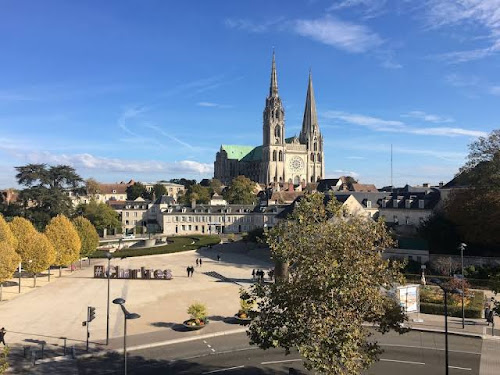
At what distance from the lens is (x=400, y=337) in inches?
1062

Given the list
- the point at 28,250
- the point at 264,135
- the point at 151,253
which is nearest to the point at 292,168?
the point at 264,135

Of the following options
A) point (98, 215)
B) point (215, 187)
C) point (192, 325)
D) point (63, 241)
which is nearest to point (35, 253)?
point (63, 241)

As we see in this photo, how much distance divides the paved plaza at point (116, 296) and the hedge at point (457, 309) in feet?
48.3

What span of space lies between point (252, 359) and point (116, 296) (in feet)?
64.3

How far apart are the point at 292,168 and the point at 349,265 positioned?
7035 inches

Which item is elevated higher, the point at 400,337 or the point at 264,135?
the point at 264,135

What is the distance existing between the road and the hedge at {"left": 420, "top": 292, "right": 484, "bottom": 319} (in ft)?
14.9

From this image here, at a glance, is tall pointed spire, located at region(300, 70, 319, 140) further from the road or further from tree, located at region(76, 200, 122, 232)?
the road

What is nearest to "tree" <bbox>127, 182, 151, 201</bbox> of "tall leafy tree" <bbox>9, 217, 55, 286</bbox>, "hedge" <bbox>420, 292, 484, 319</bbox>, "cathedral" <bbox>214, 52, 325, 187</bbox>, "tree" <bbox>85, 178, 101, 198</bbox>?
"tree" <bbox>85, 178, 101, 198</bbox>

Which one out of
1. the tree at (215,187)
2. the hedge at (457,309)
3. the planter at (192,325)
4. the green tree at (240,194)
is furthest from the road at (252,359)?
the tree at (215,187)

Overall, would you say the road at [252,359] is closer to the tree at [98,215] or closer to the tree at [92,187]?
the tree at [98,215]

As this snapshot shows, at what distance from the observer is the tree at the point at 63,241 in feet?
154

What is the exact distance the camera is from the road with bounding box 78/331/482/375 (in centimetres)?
2138

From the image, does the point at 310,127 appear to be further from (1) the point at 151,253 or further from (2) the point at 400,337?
(2) the point at 400,337
